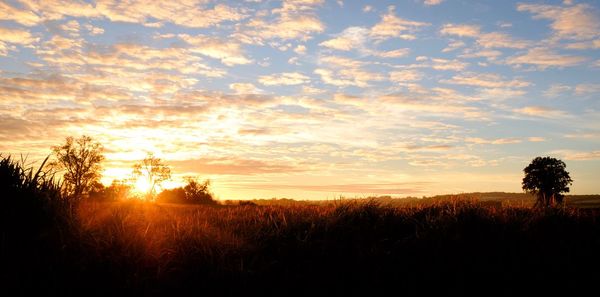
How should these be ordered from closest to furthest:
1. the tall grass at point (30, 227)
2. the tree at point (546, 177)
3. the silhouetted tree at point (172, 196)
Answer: the tall grass at point (30, 227), the silhouetted tree at point (172, 196), the tree at point (546, 177)

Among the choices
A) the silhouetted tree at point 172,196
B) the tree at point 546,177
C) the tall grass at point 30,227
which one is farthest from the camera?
the tree at point 546,177

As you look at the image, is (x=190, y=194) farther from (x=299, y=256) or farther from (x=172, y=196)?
(x=299, y=256)

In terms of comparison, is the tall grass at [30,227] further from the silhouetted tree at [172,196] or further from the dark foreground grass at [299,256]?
the silhouetted tree at [172,196]

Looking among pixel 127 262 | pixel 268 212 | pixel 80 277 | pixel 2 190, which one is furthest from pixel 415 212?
pixel 2 190

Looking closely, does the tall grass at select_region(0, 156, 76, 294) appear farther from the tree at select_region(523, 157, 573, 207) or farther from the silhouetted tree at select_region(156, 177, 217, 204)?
the tree at select_region(523, 157, 573, 207)

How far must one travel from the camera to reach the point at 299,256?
1008 centimetres

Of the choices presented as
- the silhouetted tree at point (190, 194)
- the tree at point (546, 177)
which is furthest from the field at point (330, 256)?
the tree at point (546, 177)

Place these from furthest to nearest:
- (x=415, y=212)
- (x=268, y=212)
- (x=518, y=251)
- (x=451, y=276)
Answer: (x=268, y=212), (x=415, y=212), (x=518, y=251), (x=451, y=276)

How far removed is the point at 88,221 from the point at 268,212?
17.1 feet

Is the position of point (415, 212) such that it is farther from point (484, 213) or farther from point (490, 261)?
point (490, 261)

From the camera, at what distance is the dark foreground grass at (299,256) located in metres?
9.00

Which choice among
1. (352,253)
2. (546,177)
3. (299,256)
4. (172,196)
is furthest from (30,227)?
(546,177)

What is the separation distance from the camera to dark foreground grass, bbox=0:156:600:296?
900cm

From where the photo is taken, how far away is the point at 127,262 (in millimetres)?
9273
